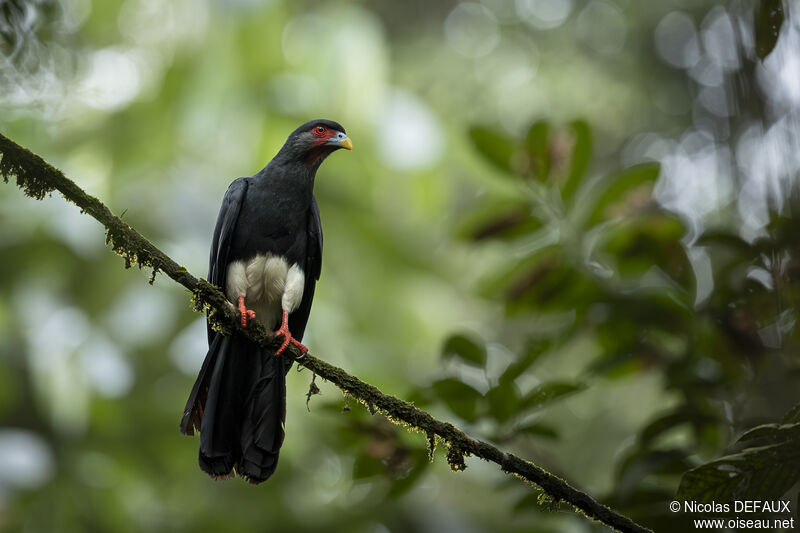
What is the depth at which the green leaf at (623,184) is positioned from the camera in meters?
2.82

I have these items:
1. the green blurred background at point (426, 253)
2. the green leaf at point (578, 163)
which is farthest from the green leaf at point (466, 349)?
the green leaf at point (578, 163)

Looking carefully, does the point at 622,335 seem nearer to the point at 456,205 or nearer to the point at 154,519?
the point at 154,519

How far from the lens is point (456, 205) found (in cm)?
1023

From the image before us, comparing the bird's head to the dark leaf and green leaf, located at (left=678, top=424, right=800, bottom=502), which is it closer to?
the dark leaf

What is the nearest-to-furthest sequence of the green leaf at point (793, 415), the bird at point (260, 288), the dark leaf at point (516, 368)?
the green leaf at point (793, 415) < the dark leaf at point (516, 368) < the bird at point (260, 288)

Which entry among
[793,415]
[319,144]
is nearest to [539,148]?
[319,144]

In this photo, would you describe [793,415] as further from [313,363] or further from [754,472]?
[313,363]

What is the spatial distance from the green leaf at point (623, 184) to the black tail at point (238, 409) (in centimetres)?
146

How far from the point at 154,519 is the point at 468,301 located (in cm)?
479

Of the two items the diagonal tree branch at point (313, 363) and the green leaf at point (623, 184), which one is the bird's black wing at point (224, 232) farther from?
the green leaf at point (623, 184)

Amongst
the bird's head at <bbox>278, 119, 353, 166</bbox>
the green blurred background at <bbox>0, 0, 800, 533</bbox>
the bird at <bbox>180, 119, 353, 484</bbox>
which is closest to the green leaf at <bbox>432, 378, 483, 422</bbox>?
the green blurred background at <bbox>0, 0, 800, 533</bbox>

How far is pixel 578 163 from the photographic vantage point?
2836 millimetres

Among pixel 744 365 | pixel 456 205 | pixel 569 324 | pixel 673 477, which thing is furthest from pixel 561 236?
pixel 456 205

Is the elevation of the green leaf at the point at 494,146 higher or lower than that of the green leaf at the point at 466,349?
higher
